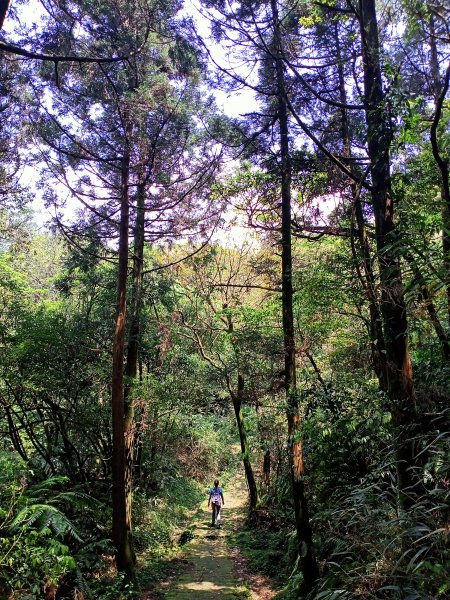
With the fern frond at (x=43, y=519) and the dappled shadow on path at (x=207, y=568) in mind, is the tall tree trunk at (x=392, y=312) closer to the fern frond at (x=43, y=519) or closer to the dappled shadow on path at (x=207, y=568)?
the fern frond at (x=43, y=519)

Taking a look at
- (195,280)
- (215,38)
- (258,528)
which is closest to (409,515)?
(215,38)

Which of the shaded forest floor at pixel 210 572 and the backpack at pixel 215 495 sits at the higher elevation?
the backpack at pixel 215 495

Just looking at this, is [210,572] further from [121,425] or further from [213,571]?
[121,425]

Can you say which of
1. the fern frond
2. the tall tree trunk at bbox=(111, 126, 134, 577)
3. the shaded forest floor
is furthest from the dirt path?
the fern frond

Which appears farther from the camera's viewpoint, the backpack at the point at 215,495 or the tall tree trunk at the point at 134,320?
the backpack at the point at 215,495

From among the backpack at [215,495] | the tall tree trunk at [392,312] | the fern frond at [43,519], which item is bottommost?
the backpack at [215,495]

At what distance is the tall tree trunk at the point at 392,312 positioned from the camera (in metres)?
3.63

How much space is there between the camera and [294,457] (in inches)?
301

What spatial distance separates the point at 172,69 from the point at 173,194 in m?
2.74

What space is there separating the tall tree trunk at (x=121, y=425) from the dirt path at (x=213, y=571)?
1.36 m

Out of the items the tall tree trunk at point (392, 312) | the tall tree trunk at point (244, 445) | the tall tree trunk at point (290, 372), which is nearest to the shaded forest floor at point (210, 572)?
A: the tall tree trunk at point (244, 445)

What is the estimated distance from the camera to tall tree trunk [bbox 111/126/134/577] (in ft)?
26.1

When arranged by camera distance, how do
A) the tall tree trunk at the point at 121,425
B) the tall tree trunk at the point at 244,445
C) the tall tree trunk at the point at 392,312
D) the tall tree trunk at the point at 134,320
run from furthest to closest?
1. the tall tree trunk at the point at 244,445
2. the tall tree trunk at the point at 134,320
3. the tall tree trunk at the point at 121,425
4. the tall tree trunk at the point at 392,312

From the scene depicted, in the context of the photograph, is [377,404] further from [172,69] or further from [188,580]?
[172,69]
